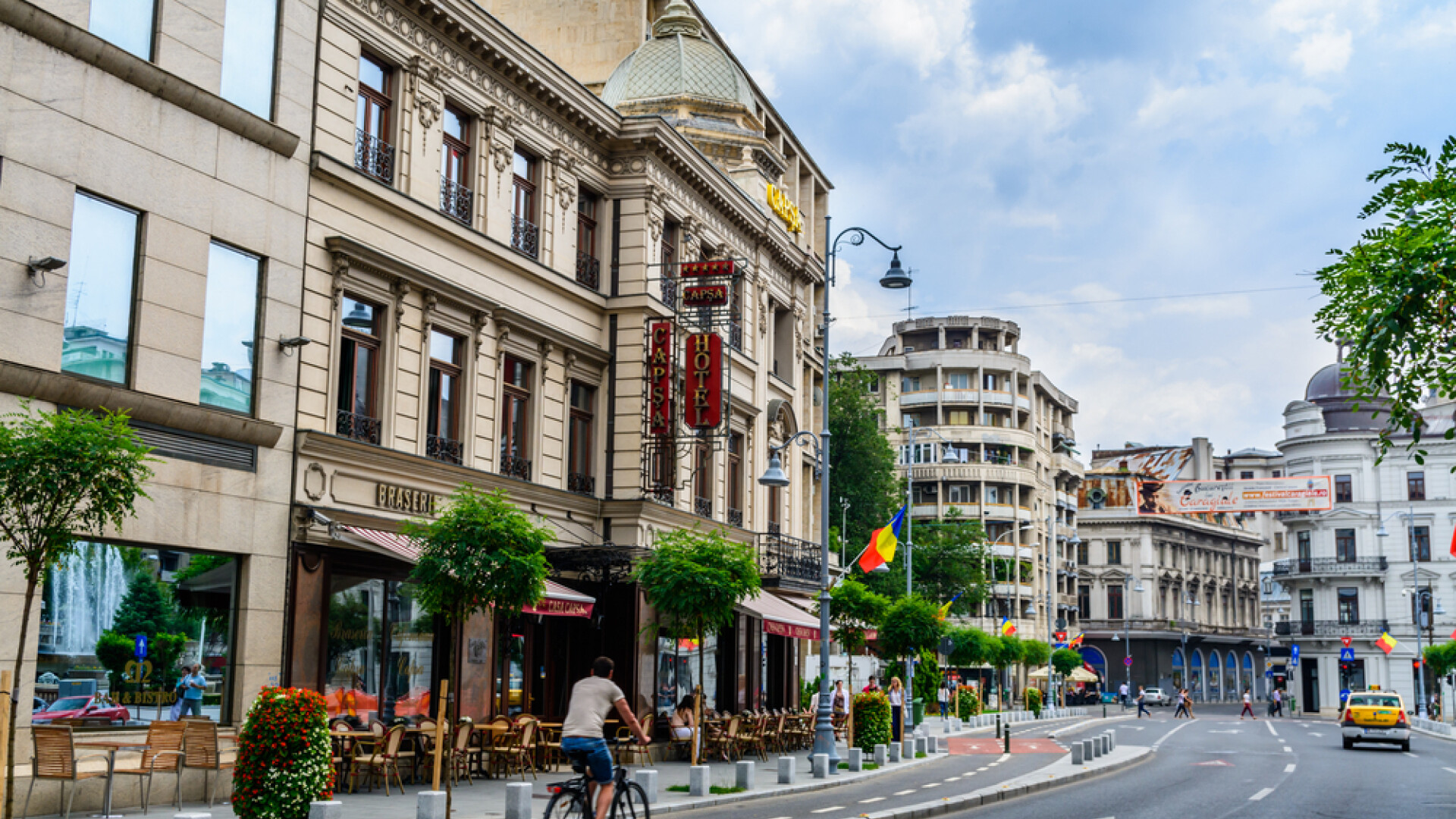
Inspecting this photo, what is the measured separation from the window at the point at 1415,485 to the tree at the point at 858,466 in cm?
3488

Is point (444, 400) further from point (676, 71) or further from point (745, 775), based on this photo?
point (676, 71)

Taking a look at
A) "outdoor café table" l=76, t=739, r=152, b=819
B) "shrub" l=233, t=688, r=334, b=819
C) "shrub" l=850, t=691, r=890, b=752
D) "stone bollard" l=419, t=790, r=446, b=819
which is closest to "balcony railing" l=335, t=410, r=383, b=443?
"outdoor café table" l=76, t=739, r=152, b=819

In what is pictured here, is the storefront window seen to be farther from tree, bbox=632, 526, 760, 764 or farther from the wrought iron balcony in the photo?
the wrought iron balcony

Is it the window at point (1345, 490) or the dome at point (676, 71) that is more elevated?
the dome at point (676, 71)

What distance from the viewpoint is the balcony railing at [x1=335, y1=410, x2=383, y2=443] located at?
21.1m

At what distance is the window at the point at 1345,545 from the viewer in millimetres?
82000

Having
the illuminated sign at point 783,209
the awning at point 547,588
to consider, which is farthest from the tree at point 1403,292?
the illuminated sign at point 783,209

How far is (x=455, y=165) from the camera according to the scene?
24.6 m

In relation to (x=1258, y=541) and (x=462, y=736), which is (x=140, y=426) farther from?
(x=1258, y=541)

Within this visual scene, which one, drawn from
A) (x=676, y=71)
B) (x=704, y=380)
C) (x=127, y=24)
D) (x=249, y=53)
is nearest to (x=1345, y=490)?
(x=676, y=71)

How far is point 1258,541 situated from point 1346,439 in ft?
134

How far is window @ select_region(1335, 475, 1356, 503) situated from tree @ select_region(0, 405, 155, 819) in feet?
268

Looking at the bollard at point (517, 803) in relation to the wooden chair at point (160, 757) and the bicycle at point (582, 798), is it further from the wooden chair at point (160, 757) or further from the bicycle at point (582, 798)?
the wooden chair at point (160, 757)

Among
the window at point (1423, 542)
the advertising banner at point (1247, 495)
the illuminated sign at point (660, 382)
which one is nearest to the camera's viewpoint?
the illuminated sign at point (660, 382)
